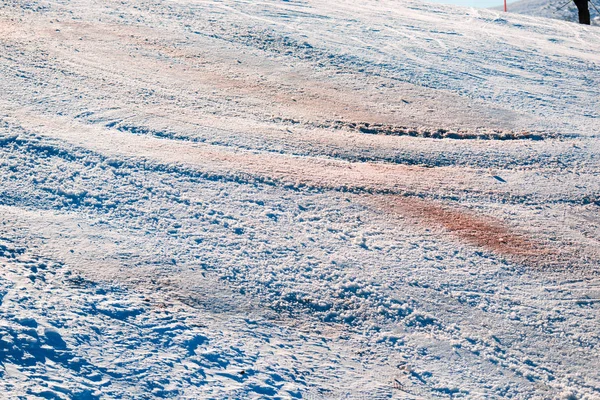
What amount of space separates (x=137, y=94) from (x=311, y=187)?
2.75 m

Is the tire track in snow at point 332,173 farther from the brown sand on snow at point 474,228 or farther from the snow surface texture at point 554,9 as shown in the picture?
the snow surface texture at point 554,9

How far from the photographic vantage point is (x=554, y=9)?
24281mm

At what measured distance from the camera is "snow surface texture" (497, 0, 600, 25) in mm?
23239

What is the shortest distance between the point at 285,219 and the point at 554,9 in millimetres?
22144

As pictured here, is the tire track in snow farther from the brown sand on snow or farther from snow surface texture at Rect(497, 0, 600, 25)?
snow surface texture at Rect(497, 0, 600, 25)

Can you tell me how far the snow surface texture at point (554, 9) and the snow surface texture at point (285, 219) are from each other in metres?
15.0

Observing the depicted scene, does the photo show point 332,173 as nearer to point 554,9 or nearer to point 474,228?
point 474,228

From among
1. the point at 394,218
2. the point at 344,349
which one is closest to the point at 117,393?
the point at 344,349

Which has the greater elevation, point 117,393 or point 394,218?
point 394,218

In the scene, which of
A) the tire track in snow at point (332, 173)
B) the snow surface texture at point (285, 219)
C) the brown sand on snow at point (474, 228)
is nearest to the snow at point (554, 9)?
the snow surface texture at point (285, 219)

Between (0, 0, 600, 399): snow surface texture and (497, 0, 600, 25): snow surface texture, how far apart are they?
14985 millimetres

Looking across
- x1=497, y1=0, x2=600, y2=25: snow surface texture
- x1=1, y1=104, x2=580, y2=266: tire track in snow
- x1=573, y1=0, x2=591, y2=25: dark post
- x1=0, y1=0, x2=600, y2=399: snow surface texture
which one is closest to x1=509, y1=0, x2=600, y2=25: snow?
x1=497, y1=0, x2=600, y2=25: snow surface texture

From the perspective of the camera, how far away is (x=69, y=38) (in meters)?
9.15

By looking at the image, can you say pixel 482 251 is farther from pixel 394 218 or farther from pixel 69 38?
pixel 69 38
